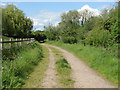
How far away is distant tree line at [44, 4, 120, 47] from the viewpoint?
30.0 ft

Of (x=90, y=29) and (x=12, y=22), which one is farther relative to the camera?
(x=90, y=29)

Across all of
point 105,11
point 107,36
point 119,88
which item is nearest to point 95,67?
point 119,88

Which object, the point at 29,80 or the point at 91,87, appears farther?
the point at 29,80

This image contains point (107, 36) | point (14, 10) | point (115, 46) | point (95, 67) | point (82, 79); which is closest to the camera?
point (82, 79)

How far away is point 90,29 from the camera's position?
28750 mm

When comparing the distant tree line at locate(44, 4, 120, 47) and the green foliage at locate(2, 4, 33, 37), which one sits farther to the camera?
the green foliage at locate(2, 4, 33, 37)

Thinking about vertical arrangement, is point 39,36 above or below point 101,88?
above

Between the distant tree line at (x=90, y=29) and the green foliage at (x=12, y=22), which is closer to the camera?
the distant tree line at (x=90, y=29)

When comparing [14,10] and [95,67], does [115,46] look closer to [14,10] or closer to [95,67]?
[95,67]

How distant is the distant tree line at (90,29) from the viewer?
9.13 metres

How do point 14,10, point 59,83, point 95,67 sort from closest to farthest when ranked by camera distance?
point 59,83, point 95,67, point 14,10

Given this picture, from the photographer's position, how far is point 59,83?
5039 mm

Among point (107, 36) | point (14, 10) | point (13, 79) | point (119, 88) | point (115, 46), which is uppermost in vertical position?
point (14, 10)

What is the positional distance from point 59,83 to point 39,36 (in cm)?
5256
